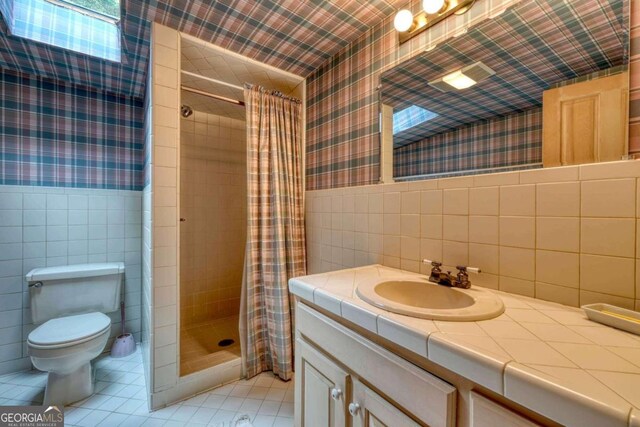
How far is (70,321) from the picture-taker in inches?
64.0

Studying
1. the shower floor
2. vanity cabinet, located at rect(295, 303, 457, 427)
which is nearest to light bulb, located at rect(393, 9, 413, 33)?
vanity cabinet, located at rect(295, 303, 457, 427)

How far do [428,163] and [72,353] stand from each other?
83.8 inches

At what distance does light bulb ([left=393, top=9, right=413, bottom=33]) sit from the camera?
1232 millimetres

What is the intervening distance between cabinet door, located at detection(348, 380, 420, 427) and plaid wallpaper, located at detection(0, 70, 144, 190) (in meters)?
2.33

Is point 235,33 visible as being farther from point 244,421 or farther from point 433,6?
point 244,421

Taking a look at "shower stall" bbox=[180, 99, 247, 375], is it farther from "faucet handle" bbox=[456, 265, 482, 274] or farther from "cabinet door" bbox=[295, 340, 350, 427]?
"faucet handle" bbox=[456, 265, 482, 274]

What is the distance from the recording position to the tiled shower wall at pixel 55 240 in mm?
1753

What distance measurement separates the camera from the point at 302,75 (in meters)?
1.95

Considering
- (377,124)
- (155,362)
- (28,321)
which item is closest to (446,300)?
(377,124)

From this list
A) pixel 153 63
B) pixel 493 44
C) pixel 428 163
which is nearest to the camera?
pixel 493 44

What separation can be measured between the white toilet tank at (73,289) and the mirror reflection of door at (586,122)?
2597 millimetres

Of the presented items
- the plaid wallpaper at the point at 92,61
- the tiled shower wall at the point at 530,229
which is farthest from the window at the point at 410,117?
the plaid wallpaper at the point at 92,61

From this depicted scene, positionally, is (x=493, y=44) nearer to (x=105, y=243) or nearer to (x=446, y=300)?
(x=446, y=300)

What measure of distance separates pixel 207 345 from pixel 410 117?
7.02 ft
